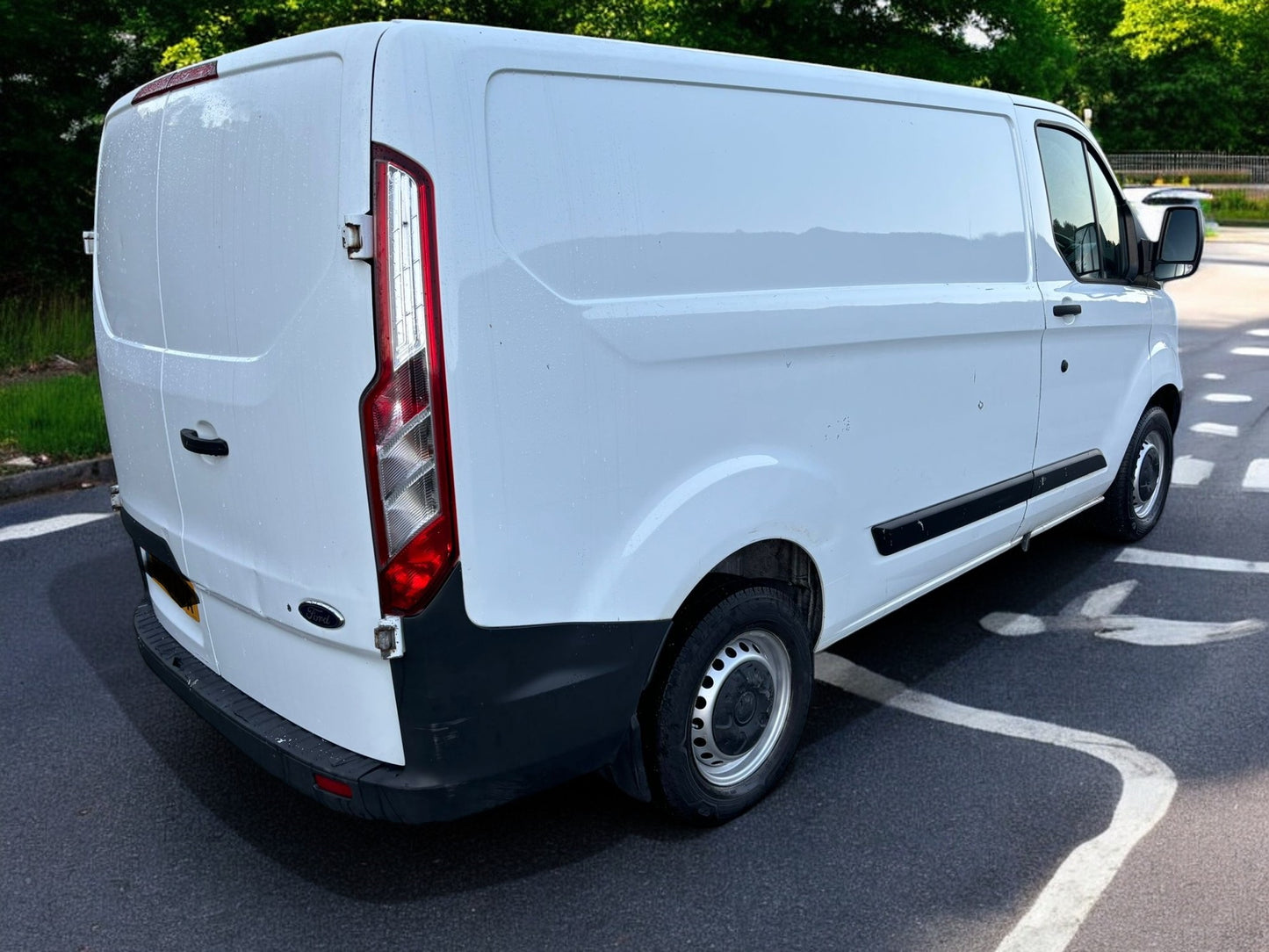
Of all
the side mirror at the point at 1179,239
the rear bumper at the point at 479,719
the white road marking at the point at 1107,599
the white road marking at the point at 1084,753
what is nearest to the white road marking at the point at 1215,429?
the side mirror at the point at 1179,239

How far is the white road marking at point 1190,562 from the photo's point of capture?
5.54 meters

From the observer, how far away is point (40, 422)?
26.7 ft

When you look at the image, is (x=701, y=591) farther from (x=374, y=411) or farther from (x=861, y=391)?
(x=374, y=411)

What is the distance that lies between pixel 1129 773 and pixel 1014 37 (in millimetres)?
28350

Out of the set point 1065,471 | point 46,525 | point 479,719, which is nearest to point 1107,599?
point 1065,471

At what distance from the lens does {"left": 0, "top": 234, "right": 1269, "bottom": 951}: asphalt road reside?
9.45 feet

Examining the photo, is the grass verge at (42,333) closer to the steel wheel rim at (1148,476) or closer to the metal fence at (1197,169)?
the steel wheel rim at (1148,476)

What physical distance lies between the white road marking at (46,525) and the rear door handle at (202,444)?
3843 mm

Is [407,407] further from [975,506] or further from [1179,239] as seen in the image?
[1179,239]

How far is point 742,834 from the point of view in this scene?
3.29 m

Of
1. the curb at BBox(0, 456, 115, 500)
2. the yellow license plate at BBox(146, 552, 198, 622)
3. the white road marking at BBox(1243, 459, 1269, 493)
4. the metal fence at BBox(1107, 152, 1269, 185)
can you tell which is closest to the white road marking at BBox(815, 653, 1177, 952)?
the yellow license plate at BBox(146, 552, 198, 622)

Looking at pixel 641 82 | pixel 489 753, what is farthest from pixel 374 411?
pixel 641 82

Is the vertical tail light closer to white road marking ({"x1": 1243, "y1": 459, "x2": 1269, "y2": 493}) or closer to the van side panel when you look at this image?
the van side panel

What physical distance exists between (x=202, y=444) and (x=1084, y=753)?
283cm
